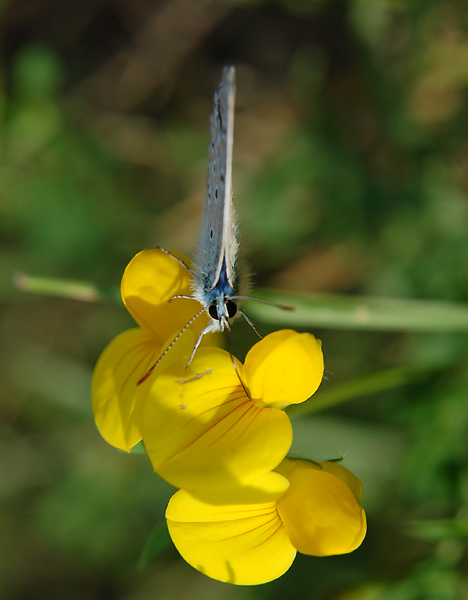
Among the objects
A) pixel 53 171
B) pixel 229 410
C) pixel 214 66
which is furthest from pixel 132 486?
pixel 214 66

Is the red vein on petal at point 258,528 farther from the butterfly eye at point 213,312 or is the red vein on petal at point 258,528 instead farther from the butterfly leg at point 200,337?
the butterfly eye at point 213,312

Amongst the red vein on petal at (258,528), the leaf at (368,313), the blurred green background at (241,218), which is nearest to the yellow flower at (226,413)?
the red vein on petal at (258,528)

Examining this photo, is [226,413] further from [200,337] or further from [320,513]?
[320,513]

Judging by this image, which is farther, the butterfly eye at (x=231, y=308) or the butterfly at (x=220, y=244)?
the butterfly eye at (x=231, y=308)

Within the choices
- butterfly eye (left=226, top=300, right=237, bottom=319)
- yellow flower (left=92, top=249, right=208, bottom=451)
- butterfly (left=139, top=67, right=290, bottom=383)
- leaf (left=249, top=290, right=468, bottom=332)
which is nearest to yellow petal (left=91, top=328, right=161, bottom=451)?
yellow flower (left=92, top=249, right=208, bottom=451)

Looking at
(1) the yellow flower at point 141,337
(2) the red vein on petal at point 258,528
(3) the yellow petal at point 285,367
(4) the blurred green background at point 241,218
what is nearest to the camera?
(3) the yellow petal at point 285,367

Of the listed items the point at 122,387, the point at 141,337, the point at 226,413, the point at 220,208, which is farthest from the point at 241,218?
the point at 226,413
